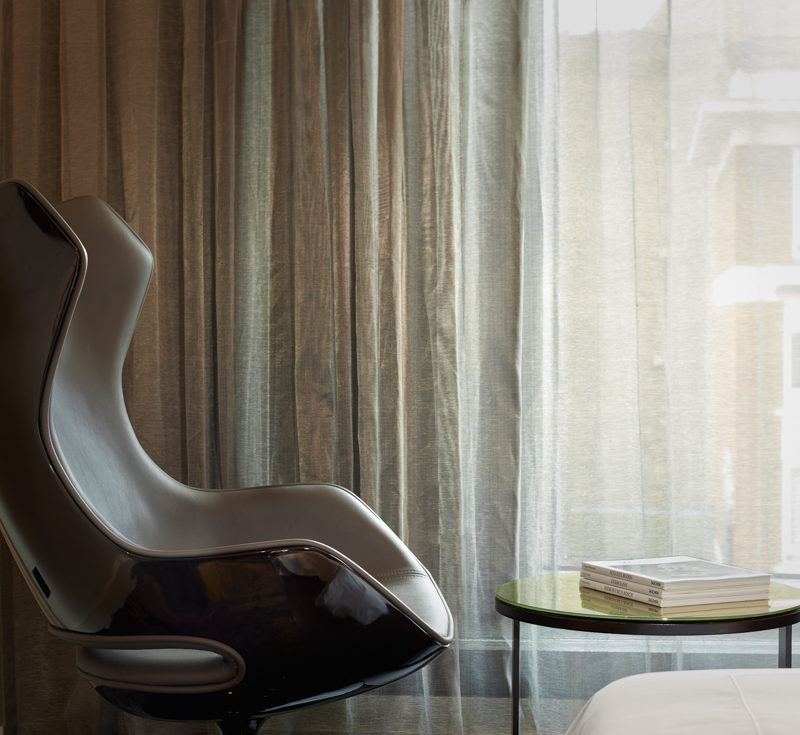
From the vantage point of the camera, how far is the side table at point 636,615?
156 centimetres

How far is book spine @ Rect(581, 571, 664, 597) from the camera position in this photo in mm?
1634

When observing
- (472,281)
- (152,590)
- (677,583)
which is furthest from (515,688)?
(472,281)

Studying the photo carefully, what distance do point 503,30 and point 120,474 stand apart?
150 centimetres

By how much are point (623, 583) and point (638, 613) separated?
0.13 meters

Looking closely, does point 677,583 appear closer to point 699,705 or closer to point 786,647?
point 786,647

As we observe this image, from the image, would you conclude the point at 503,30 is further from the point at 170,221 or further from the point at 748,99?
the point at 170,221

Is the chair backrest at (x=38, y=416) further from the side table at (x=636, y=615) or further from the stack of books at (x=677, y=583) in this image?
the stack of books at (x=677, y=583)

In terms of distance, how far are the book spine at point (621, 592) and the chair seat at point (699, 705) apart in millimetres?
658

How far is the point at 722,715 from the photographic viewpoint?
82 centimetres

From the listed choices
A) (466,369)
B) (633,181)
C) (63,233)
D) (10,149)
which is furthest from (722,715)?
(10,149)

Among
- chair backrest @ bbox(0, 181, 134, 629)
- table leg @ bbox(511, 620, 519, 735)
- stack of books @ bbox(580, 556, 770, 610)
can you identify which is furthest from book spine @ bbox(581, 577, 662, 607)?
chair backrest @ bbox(0, 181, 134, 629)

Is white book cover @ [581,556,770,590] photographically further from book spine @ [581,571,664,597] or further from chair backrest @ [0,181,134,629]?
chair backrest @ [0,181,134,629]

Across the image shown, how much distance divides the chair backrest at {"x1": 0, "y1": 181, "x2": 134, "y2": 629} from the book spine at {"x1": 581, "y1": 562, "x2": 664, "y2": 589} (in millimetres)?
953

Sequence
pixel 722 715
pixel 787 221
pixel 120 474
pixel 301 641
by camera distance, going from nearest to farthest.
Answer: pixel 722 715 → pixel 301 641 → pixel 120 474 → pixel 787 221
